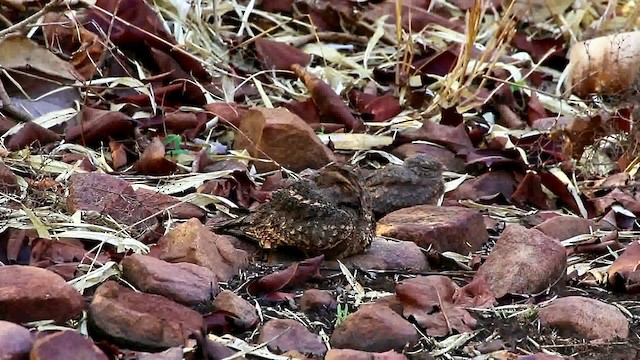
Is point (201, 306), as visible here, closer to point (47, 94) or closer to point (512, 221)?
point (512, 221)

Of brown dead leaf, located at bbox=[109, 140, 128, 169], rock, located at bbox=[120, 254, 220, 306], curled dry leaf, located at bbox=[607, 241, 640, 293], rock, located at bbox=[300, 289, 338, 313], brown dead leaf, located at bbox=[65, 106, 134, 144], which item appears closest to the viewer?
rock, located at bbox=[120, 254, 220, 306]

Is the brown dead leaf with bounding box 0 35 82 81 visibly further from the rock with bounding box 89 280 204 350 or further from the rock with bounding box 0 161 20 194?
the rock with bounding box 89 280 204 350

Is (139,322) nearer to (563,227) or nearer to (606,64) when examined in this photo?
(563,227)

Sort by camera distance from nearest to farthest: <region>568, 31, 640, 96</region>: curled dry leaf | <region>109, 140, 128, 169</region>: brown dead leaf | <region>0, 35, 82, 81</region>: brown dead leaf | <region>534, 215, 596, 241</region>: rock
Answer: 1. <region>534, 215, 596, 241</region>: rock
2. <region>109, 140, 128, 169</region>: brown dead leaf
3. <region>0, 35, 82, 81</region>: brown dead leaf
4. <region>568, 31, 640, 96</region>: curled dry leaf

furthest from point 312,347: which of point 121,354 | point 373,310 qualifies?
point 121,354

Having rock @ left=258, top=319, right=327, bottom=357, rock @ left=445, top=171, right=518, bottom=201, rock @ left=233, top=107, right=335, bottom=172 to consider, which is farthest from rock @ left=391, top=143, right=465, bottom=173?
rock @ left=258, top=319, right=327, bottom=357

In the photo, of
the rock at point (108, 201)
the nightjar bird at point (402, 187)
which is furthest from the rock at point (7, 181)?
the nightjar bird at point (402, 187)
